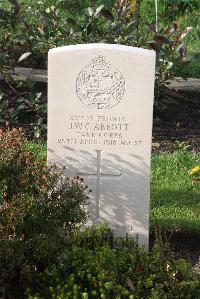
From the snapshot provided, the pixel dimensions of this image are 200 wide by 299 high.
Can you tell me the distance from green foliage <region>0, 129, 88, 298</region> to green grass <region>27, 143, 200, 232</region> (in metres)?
0.53

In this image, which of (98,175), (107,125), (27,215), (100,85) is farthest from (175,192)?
(27,215)

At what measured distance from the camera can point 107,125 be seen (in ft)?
14.4

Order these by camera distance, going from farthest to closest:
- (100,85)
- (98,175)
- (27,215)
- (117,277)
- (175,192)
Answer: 1. (175,192)
2. (98,175)
3. (100,85)
4. (117,277)
5. (27,215)

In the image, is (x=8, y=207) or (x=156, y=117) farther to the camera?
(x=156, y=117)

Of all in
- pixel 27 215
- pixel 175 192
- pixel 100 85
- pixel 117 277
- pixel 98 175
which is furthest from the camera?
pixel 175 192

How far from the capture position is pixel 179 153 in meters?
6.26

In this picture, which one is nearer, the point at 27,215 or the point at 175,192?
the point at 27,215

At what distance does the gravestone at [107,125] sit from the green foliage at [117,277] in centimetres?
41

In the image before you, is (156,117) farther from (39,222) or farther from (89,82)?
(39,222)

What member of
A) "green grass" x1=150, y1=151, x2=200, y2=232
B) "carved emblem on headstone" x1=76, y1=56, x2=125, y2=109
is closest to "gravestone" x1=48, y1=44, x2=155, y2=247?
"carved emblem on headstone" x1=76, y1=56, x2=125, y2=109

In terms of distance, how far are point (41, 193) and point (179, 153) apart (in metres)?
2.56

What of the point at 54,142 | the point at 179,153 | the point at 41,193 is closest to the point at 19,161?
the point at 41,193

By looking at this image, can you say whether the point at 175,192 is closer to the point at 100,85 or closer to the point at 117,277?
the point at 100,85

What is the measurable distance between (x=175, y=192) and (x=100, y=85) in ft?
4.81
